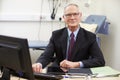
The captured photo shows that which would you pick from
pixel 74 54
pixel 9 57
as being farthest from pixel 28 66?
pixel 74 54

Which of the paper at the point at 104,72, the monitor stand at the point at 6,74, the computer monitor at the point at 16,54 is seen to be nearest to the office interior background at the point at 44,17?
the paper at the point at 104,72

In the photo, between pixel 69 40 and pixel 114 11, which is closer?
pixel 69 40

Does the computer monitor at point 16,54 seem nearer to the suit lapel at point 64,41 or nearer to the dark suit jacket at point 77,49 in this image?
the dark suit jacket at point 77,49

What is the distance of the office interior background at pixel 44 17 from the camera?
442 cm

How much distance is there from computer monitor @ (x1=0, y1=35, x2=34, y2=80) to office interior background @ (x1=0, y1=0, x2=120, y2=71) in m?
2.96

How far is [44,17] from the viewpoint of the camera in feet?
14.6

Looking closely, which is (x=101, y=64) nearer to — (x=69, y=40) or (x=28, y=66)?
(x=69, y=40)

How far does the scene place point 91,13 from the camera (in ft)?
14.6

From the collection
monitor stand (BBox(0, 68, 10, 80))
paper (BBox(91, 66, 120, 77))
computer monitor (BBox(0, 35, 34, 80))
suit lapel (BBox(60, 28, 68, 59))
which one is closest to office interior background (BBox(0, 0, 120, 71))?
suit lapel (BBox(60, 28, 68, 59))

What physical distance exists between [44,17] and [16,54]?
3.09 m

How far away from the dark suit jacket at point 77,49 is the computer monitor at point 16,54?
93 centimetres

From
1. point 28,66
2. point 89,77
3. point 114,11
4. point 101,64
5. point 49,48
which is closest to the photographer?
point 28,66

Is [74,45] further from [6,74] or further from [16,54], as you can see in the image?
[16,54]

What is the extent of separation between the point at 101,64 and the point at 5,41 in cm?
119
